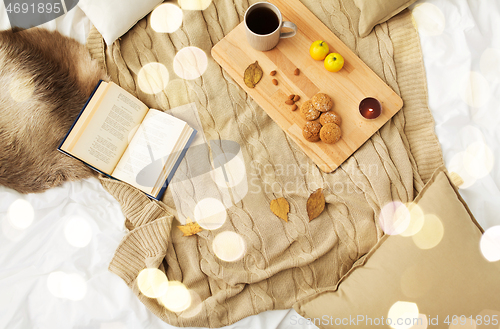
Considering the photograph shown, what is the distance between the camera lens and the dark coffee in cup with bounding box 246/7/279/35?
0.89m

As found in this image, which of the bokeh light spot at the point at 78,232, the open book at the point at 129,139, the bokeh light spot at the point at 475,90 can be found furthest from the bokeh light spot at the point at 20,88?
the bokeh light spot at the point at 475,90

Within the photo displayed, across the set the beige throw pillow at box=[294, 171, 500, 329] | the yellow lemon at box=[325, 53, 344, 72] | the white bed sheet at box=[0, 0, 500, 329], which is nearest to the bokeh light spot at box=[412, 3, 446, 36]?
the white bed sheet at box=[0, 0, 500, 329]

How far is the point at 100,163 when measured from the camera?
972 millimetres

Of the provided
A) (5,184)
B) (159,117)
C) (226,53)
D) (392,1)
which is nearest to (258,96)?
(226,53)

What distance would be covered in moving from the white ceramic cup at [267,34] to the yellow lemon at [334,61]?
14 centimetres

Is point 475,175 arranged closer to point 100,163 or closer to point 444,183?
point 444,183

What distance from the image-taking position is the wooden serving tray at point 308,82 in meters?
0.95

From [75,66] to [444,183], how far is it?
1282mm

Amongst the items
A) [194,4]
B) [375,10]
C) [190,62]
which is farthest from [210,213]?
[375,10]

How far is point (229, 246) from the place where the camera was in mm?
962

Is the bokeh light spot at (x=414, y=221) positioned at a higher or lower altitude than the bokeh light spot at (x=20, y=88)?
higher

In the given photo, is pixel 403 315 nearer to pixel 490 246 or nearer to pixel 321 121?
pixel 490 246

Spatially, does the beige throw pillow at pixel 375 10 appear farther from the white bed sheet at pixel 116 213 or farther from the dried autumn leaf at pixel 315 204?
the dried autumn leaf at pixel 315 204

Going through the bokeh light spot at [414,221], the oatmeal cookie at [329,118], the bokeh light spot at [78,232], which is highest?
the oatmeal cookie at [329,118]
